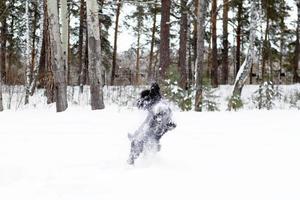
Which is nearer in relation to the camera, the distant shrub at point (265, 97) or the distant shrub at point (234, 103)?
the distant shrub at point (234, 103)

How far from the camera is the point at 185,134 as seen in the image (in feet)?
17.8

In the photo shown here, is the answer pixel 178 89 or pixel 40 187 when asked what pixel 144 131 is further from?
pixel 178 89

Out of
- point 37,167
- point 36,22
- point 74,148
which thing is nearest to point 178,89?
point 74,148

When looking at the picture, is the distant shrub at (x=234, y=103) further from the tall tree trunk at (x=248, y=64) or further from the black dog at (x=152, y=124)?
the black dog at (x=152, y=124)

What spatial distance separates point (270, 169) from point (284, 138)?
4.68 ft

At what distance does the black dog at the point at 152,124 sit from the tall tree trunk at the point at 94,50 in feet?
17.6

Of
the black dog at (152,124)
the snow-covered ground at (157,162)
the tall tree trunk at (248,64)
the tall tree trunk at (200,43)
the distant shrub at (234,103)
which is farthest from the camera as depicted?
the tall tree trunk at (248,64)

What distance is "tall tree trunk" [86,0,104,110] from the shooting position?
9359 mm

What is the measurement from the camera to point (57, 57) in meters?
9.31

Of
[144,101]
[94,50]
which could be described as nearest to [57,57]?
[94,50]

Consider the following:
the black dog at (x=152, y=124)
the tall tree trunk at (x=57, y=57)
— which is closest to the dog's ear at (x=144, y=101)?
the black dog at (x=152, y=124)

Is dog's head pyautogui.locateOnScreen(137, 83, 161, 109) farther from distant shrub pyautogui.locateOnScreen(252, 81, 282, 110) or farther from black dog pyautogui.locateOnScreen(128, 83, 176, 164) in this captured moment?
distant shrub pyautogui.locateOnScreen(252, 81, 282, 110)

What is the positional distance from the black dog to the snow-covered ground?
0.43 ft

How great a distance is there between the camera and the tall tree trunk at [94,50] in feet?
30.7
